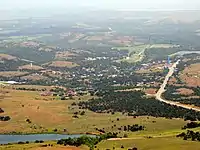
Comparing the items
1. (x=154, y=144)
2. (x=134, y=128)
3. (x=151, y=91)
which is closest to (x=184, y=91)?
(x=151, y=91)

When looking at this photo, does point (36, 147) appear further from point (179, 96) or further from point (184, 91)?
point (184, 91)

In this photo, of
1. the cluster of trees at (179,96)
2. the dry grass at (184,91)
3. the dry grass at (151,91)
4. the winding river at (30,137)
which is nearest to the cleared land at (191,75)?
the dry grass at (184,91)

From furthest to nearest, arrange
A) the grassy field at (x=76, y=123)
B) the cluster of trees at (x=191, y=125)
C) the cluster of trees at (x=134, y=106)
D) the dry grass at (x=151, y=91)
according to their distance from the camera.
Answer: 1. the dry grass at (x=151, y=91)
2. the cluster of trees at (x=134, y=106)
3. the cluster of trees at (x=191, y=125)
4. the grassy field at (x=76, y=123)

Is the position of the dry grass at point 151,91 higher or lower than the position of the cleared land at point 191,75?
lower

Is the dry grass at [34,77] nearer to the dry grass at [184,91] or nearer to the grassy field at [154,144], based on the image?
the dry grass at [184,91]

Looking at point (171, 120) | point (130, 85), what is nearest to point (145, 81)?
point (130, 85)

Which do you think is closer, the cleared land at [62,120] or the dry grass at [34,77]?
the cleared land at [62,120]

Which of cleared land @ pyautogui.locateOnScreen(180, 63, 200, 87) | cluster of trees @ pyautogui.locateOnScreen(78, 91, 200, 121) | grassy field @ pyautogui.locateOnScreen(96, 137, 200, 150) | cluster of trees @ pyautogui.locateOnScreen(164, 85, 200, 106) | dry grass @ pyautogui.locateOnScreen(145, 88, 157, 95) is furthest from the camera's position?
cleared land @ pyautogui.locateOnScreen(180, 63, 200, 87)

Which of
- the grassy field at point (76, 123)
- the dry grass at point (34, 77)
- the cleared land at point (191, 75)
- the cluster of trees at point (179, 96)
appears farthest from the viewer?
the dry grass at point (34, 77)

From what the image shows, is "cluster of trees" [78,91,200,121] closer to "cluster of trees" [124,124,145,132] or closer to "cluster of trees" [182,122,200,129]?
"cluster of trees" [182,122,200,129]

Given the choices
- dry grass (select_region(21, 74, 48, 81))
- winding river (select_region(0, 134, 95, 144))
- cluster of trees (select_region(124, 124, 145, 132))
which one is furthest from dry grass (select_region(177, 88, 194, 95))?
dry grass (select_region(21, 74, 48, 81))
